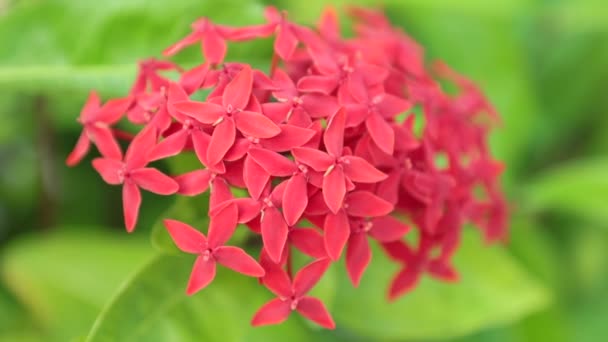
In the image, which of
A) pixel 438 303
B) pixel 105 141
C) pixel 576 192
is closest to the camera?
pixel 105 141

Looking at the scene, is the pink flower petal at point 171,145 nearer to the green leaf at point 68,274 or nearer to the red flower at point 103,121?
the red flower at point 103,121

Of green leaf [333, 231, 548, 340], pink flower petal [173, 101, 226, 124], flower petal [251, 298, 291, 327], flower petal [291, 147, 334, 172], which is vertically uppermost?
pink flower petal [173, 101, 226, 124]

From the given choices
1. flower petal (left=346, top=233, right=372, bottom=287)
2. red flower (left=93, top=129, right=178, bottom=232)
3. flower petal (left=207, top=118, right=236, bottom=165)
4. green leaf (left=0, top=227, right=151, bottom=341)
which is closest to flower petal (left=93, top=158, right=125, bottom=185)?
red flower (left=93, top=129, right=178, bottom=232)

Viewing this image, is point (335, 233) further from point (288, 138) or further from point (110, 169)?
point (110, 169)

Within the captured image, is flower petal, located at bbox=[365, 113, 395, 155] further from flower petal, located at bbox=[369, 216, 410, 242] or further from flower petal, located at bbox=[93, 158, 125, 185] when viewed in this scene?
flower petal, located at bbox=[93, 158, 125, 185]

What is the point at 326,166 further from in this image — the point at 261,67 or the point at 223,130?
the point at 261,67

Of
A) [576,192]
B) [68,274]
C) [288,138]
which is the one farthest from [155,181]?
[576,192]

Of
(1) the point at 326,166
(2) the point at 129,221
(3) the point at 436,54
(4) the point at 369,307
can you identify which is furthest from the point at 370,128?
(3) the point at 436,54
